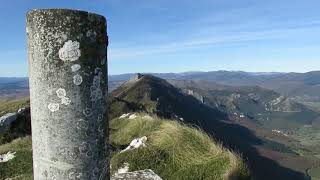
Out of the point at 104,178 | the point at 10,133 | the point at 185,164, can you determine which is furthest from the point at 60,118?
the point at 10,133

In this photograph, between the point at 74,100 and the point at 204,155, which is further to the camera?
the point at 204,155

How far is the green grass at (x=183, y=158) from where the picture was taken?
11846 millimetres

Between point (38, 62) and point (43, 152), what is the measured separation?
122 centimetres

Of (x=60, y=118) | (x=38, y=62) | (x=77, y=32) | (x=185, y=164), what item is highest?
(x=77, y=32)

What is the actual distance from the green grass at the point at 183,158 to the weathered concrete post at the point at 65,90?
652 centimetres

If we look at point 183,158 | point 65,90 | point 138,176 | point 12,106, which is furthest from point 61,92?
point 12,106

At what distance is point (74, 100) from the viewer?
5523 millimetres

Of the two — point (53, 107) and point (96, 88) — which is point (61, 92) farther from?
point (96, 88)

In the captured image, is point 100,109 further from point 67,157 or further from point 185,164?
point 185,164

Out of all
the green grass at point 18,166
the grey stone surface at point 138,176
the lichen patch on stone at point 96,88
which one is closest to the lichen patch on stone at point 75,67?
the lichen patch on stone at point 96,88

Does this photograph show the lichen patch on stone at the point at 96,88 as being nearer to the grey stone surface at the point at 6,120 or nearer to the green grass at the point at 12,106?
the grey stone surface at the point at 6,120

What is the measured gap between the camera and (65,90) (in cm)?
547

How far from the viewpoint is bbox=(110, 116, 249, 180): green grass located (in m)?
11.8

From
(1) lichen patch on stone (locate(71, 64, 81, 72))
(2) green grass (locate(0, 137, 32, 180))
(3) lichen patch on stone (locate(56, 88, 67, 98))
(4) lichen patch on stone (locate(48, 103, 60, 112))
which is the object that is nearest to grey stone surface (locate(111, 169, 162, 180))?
(4) lichen patch on stone (locate(48, 103, 60, 112))
